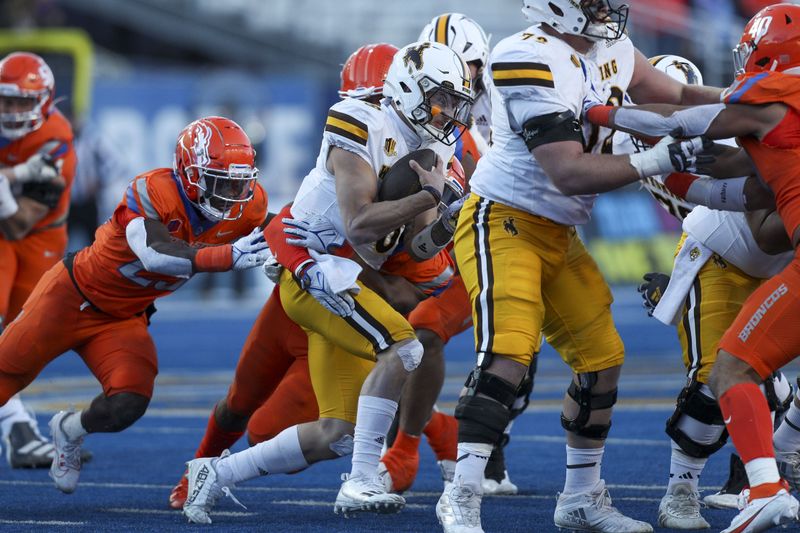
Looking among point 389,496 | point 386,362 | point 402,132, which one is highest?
point 402,132

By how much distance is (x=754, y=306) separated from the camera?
4348 millimetres

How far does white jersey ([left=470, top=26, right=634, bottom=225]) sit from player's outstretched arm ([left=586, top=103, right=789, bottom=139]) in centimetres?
18

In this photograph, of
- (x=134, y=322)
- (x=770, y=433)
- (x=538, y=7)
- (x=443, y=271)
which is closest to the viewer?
(x=770, y=433)

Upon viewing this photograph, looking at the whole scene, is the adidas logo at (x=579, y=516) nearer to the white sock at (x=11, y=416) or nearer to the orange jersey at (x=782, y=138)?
the orange jersey at (x=782, y=138)

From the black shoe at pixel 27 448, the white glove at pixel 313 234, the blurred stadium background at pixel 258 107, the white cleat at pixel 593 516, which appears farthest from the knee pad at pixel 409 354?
the blurred stadium background at pixel 258 107

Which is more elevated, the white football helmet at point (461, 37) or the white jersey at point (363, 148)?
the white football helmet at point (461, 37)

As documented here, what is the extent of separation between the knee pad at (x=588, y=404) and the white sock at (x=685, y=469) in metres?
0.35

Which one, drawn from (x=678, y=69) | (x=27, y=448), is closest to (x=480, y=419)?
(x=678, y=69)

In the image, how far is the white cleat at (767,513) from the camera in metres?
4.05

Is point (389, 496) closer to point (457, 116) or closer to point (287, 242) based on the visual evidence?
point (287, 242)

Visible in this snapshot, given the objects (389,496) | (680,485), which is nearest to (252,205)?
(389,496)

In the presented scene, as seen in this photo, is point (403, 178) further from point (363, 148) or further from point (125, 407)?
point (125, 407)

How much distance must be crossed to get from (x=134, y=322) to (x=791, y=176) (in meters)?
2.96

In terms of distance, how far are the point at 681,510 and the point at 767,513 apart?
0.87 metres
